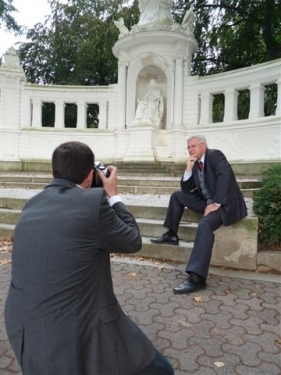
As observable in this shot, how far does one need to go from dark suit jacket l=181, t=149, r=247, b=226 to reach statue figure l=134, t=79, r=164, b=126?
892cm

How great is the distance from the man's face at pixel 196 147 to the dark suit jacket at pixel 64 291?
2.64 meters

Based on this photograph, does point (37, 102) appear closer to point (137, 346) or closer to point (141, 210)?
point (141, 210)

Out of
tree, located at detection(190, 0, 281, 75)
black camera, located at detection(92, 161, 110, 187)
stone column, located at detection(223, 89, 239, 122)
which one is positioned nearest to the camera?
black camera, located at detection(92, 161, 110, 187)

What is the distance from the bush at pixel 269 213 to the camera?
12.6ft

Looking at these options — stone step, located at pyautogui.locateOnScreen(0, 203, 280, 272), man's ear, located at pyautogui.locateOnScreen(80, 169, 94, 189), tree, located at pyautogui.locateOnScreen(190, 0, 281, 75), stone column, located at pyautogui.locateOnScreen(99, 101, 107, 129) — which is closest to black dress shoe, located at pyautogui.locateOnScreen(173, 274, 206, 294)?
stone step, located at pyautogui.locateOnScreen(0, 203, 280, 272)

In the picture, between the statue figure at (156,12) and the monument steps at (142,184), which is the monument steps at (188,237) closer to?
the monument steps at (142,184)

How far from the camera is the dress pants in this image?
135 inches

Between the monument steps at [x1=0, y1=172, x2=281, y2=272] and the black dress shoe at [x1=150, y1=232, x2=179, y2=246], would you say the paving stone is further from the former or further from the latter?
the black dress shoe at [x1=150, y1=232, x2=179, y2=246]

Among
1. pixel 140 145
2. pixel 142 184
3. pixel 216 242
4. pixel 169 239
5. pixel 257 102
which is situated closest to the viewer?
pixel 216 242

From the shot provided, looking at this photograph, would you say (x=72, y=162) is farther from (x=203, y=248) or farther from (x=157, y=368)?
(x=203, y=248)

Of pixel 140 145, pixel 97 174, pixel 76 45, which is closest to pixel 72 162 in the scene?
pixel 97 174

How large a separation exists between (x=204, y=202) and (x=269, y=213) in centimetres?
73

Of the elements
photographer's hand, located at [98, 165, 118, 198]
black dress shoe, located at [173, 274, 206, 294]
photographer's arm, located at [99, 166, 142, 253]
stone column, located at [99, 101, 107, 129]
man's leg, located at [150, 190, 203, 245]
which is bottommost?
black dress shoe, located at [173, 274, 206, 294]

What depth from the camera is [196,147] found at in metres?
3.90
